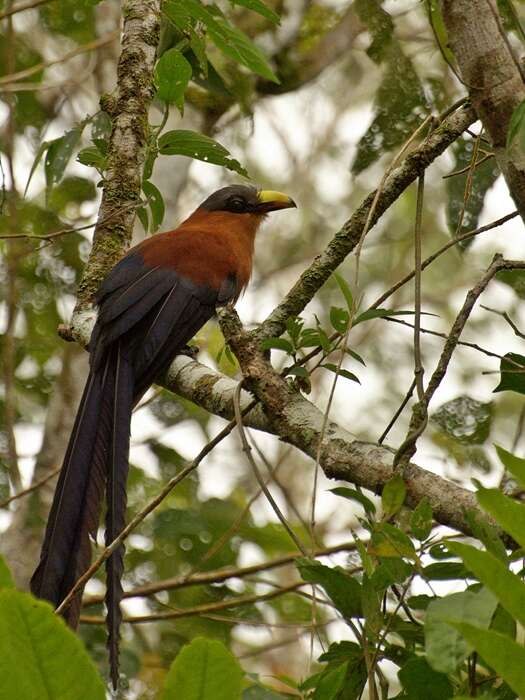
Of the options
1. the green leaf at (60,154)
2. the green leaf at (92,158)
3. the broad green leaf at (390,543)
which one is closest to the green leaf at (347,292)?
the broad green leaf at (390,543)

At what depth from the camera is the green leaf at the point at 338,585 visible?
4.57 feet

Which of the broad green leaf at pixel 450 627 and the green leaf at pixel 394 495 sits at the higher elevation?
the green leaf at pixel 394 495

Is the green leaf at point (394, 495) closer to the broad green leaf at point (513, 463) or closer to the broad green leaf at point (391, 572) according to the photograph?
the broad green leaf at point (391, 572)

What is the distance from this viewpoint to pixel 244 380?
1.90 meters

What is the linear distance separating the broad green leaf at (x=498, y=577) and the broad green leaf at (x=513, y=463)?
13cm

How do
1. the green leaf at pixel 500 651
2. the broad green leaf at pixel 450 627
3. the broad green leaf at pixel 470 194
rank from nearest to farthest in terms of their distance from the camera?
the green leaf at pixel 500 651
the broad green leaf at pixel 450 627
the broad green leaf at pixel 470 194

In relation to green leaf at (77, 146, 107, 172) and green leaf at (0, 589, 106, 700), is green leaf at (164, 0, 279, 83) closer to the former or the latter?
green leaf at (77, 146, 107, 172)

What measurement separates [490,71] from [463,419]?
43.6 inches

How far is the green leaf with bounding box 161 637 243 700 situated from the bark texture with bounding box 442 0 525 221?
2.91ft

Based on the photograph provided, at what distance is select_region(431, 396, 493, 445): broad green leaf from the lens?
244cm

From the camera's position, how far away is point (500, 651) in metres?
0.93

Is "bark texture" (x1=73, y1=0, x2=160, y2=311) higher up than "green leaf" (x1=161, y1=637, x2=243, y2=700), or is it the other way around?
"bark texture" (x1=73, y1=0, x2=160, y2=311)

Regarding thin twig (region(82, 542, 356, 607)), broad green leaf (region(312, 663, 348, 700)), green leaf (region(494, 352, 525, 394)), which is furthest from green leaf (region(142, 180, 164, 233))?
broad green leaf (region(312, 663, 348, 700))

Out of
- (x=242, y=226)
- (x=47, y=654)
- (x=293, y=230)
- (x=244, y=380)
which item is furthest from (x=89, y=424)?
(x=293, y=230)
